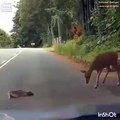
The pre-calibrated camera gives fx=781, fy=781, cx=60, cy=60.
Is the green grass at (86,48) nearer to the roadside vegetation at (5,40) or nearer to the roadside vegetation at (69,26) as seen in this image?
the roadside vegetation at (69,26)

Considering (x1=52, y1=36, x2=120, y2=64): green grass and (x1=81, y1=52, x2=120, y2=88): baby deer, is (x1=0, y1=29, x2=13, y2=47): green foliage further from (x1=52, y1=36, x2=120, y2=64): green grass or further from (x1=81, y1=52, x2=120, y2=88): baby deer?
(x1=81, y1=52, x2=120, y2=88): baby deer

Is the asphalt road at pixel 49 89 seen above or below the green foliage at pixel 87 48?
below

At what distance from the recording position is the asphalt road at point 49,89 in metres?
4.40

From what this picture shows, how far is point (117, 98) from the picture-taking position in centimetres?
443

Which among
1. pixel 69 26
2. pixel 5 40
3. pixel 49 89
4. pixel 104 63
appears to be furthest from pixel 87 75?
pixel 5 40

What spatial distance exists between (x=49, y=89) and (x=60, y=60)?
225mm

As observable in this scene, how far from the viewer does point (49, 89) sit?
4570 mm

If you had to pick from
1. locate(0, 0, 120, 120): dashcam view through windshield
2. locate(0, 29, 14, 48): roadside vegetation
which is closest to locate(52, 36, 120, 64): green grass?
locate(0, 0, 120, 120): dashcam view through windshield

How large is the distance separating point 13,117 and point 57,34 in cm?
73

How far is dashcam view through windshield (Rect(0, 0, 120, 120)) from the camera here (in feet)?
14.5

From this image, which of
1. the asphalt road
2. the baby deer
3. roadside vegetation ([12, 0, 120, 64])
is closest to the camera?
the asphalt road

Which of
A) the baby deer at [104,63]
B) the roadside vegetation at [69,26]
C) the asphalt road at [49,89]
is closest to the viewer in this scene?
the asphalt road at [49,89]

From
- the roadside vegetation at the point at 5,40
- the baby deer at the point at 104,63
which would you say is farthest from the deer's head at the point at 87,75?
the roadside vegetation at the point at 5,40

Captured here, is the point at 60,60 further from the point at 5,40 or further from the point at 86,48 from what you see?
the point at 5,40
